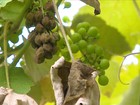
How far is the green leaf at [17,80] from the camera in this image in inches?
44.5

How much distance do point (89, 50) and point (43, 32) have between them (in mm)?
142

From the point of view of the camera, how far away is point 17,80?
116cm

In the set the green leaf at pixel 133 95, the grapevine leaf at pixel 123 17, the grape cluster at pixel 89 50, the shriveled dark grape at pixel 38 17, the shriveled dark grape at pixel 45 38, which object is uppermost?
the shriveled dark grape at pixel 38 17

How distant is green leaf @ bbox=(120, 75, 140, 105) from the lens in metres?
1.40

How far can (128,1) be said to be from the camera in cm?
196

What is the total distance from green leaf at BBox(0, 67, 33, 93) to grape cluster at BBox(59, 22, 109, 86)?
0.11 metres

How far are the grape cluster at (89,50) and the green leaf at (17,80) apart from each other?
115 millimetres

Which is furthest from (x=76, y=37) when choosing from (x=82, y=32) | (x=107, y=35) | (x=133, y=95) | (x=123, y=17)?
(x=123, y=17)

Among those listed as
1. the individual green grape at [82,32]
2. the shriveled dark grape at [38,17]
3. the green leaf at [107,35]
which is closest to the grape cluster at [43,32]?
the shriveled dark grape at [38,17]

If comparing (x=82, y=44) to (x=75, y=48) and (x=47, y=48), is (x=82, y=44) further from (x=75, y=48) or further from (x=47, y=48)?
(x=47, y=48)

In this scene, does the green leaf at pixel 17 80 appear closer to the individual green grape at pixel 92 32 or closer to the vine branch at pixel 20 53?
the vine branch at pixel 20 53

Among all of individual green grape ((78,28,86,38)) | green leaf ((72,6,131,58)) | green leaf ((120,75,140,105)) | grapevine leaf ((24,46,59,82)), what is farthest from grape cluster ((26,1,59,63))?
green leaf ((72,6,131,58))

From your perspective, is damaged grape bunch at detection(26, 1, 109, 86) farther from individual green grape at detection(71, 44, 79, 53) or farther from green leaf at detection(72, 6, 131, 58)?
green leaf at detection(72, 6, 131, 58)

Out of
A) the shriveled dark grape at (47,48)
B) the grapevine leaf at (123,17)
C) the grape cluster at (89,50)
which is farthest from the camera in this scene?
the grapevine leaf at (123,17)
